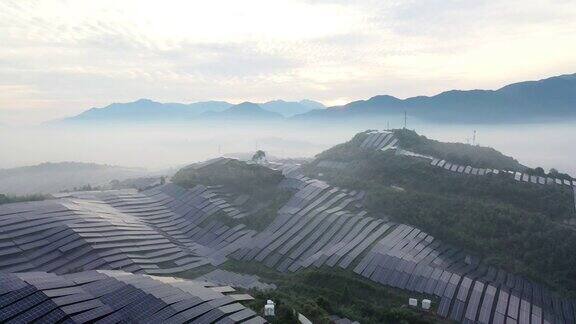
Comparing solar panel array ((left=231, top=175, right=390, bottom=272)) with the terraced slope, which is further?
solar panel array ((left=231, top=175, right=390, bottom=272))

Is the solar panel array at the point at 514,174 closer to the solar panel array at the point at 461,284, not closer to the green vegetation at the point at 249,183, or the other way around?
the solar panel array at the point at 461,284

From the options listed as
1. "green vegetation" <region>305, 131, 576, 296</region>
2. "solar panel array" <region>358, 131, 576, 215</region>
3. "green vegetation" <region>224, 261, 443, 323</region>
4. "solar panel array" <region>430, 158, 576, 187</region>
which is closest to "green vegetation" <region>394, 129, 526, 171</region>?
"green vegetation" <region>305, 131, 576, 296</region>

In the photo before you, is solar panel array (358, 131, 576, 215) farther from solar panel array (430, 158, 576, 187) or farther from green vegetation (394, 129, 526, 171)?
green vegetation (394, 129, 526, 171)

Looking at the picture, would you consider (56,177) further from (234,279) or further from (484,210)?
(484,210)

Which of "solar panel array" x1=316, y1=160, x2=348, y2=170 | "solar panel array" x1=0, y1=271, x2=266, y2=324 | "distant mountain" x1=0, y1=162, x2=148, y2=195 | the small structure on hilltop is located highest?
"solar panel array" x1=316, y1=160, x2=348, y2=170

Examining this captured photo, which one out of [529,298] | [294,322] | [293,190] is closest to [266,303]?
[294,322]

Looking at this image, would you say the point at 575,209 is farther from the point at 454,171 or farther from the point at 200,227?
the point at 200,227

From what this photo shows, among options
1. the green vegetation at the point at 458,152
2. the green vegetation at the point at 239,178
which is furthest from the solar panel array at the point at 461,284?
the green vegetation at the point at 458,152
